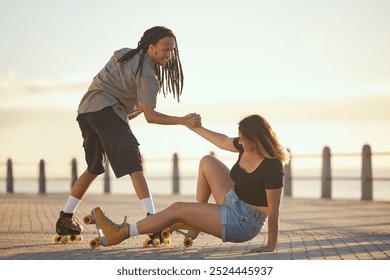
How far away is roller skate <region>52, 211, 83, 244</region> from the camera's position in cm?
738

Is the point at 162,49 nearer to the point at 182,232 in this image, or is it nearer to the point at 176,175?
the point at 182,232

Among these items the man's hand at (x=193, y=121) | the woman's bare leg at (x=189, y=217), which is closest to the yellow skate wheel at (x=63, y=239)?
the woman's bare leg at (x=189, y=217)

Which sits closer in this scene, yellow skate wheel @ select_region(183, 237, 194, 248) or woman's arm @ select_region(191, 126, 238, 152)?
woman's arm @ select_region(191, 126, 238, 152)

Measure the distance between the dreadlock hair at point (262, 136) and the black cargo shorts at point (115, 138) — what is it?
1.08m

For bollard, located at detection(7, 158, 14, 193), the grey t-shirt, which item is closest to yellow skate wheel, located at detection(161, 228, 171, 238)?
the grey t-shirt

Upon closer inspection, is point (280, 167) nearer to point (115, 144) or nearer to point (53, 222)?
point (115, 144)

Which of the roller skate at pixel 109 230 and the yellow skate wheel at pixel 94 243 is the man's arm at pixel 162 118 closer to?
the roller skate at pixel 109 230

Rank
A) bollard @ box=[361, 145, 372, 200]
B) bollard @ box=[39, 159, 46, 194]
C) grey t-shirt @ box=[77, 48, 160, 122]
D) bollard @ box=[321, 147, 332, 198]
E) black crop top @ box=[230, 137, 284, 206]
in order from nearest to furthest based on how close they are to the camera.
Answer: black crop top @ box=[230, 137, 284, 206], grey t-shirt @ box=[77, 48, 160, 122], bollard @ box=[361, 145, 372, 200], bollard @ box=[321, 147, 332, 198], bollard @ box=[39, 159, 46, 194]

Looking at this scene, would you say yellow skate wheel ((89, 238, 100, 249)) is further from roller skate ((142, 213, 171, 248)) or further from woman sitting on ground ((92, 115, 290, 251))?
roller skate ((142, 213, 171, 248))

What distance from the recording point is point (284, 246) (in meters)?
7.23

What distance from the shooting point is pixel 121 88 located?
696 centimetres

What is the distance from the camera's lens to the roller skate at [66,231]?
7.38 m

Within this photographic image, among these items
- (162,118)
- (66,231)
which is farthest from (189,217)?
(66,231)

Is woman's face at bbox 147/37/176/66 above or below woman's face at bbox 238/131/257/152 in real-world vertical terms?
above
